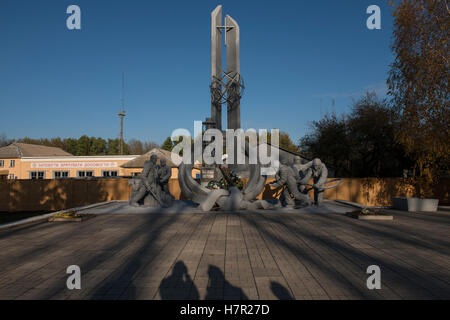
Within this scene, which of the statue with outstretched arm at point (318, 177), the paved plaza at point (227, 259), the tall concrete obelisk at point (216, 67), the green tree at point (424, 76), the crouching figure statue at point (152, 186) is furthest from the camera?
the tall concrete obelisk at point (216, 67)

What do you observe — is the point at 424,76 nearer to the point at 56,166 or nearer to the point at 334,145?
the point at 334,145

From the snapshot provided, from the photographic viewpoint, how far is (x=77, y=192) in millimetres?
19016

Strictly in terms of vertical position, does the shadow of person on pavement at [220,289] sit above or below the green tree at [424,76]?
below

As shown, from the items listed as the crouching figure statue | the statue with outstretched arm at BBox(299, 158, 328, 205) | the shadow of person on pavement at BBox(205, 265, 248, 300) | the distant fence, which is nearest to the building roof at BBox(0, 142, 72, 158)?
the distant fence

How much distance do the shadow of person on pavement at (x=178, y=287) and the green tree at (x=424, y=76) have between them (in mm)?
12624

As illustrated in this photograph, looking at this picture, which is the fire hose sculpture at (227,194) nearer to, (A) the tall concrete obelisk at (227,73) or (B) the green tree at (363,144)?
(A) the tall concrete obelisk at (227,73)

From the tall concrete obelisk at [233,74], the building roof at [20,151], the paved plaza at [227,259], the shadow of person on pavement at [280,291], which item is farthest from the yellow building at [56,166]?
the shadow of person on pavement at [280,291]

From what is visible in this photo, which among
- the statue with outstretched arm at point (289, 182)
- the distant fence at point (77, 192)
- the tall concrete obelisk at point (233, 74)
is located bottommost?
the distant fence at point (77, 192)

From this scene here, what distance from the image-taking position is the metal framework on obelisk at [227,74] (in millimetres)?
18703

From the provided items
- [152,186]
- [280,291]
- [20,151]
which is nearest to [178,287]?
[280,291]

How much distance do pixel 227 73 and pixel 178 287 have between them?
17.3 metres

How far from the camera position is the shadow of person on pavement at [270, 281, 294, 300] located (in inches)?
149
